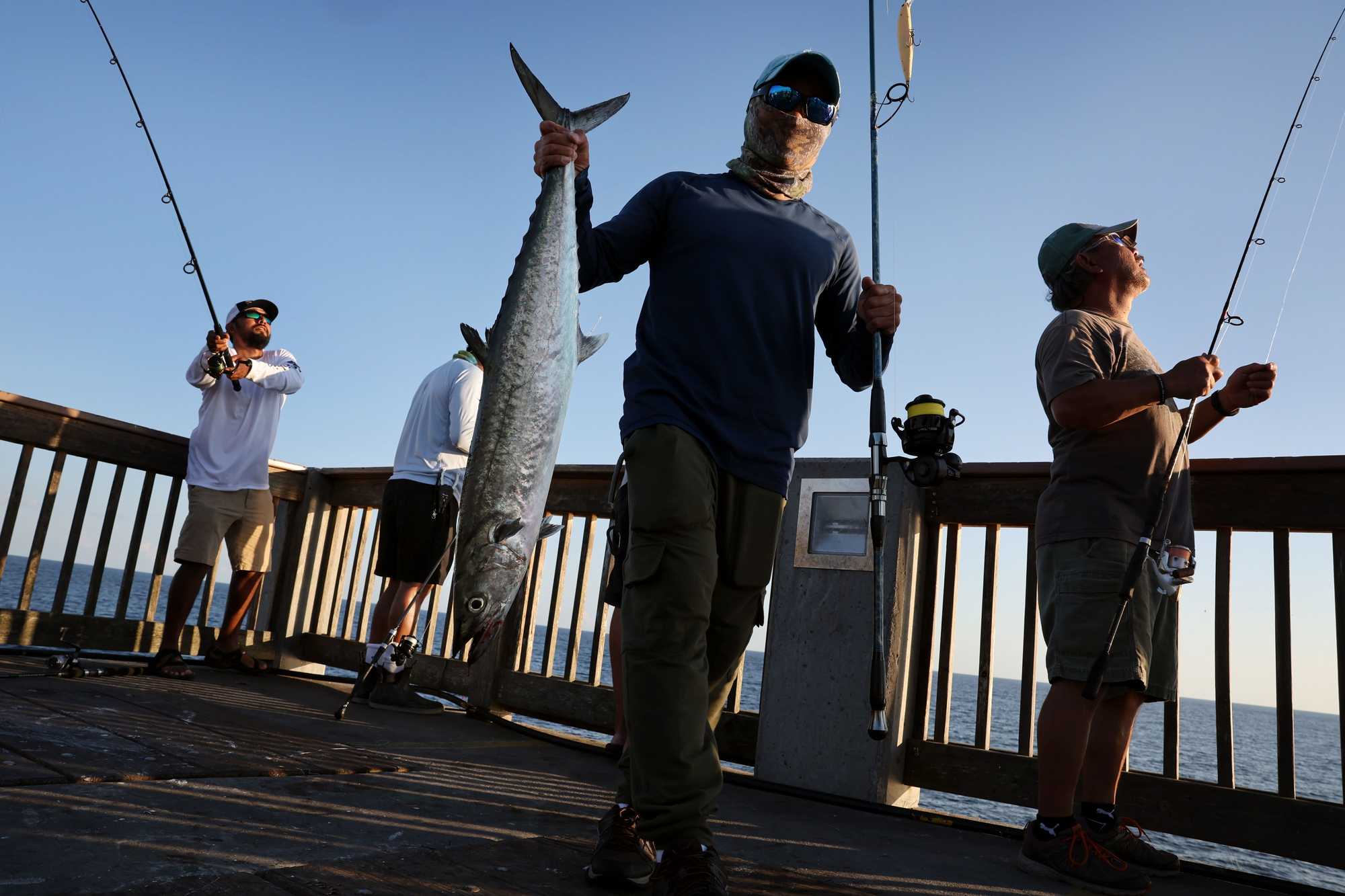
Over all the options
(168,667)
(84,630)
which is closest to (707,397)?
(168,667)

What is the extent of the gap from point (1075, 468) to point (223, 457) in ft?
13.2

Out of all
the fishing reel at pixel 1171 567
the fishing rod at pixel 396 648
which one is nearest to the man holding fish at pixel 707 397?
the fishing reel at pixel 1171 567

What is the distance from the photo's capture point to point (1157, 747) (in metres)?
50.4

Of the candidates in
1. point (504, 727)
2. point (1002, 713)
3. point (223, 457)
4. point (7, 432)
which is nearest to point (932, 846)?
point (504, 727)

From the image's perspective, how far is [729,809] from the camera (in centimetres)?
265

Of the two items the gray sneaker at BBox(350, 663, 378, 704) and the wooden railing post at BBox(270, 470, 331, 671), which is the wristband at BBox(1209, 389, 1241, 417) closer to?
the gray sneaker at BBox(350, 663, 378, 704)

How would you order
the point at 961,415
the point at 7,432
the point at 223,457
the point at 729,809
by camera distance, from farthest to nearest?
the point at 223,457, the point at 7,432, the point at 961,415, the point at 729,809

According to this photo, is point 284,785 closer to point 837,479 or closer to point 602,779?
point 602,779

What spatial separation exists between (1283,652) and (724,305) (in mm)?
2189

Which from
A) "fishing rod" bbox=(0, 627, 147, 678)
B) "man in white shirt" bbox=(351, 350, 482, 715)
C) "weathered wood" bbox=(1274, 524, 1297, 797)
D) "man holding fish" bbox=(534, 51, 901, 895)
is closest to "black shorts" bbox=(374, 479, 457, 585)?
"man in white shirt" bbox=(351, 350, 482, 715)

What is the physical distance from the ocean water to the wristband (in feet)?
3.06

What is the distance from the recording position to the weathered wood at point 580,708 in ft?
11.5

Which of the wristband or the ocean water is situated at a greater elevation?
the wristband

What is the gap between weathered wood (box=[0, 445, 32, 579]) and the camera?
4.15 metres
